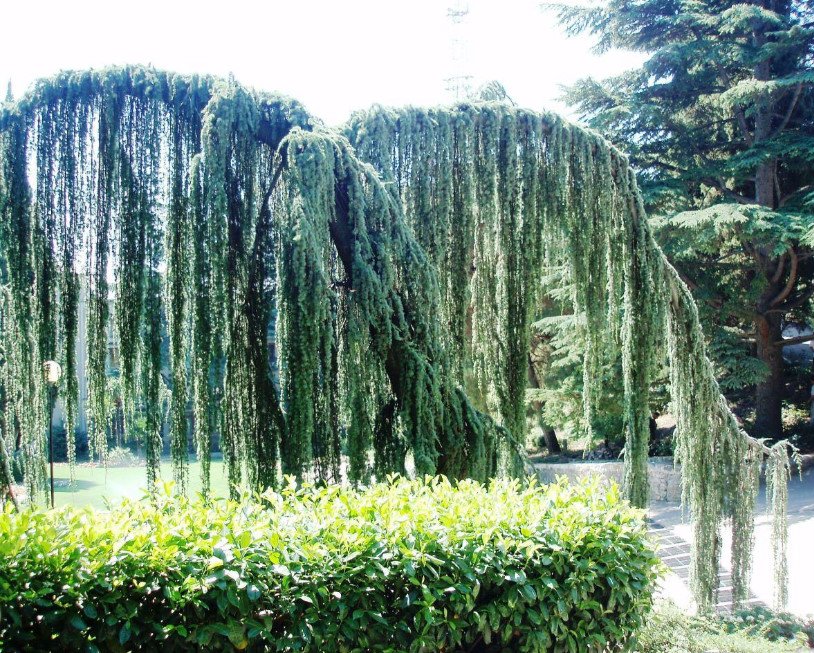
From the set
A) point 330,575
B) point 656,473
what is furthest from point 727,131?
point 330,575

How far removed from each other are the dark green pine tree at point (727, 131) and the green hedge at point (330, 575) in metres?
11.4

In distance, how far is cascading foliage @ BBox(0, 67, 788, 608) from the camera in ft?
12.9

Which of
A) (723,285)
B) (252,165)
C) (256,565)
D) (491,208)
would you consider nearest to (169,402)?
(252,165)

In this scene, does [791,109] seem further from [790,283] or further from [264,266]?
[264,266]

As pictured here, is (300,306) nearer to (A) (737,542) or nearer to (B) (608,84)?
(A) (737,542)

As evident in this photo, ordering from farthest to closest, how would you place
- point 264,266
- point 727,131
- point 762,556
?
point 727,131, point 762,556, point 264,266

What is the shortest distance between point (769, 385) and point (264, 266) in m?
14.1

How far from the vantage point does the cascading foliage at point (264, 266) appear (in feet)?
12.9

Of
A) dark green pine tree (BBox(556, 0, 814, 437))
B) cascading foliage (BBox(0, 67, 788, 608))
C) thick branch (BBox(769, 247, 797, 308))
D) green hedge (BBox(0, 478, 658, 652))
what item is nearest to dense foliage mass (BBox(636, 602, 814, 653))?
green hedge (BBox(0, 478, 658, 652))

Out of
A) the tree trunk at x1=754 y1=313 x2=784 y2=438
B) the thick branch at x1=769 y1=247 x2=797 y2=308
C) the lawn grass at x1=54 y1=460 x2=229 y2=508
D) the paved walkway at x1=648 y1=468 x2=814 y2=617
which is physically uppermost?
the thick branch at x1=769 y1=247 x2=797 y2=308

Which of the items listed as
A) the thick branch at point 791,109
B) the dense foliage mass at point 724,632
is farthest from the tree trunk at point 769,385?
the dense foliage mass at point 724,632

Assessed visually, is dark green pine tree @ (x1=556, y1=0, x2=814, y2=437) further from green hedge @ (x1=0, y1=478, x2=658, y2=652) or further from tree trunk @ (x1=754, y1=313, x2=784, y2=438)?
green hedge @ (x1=0, y1=478, x2=658, y2=652)

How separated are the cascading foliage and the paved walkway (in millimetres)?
3716

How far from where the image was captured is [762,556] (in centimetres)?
1025
